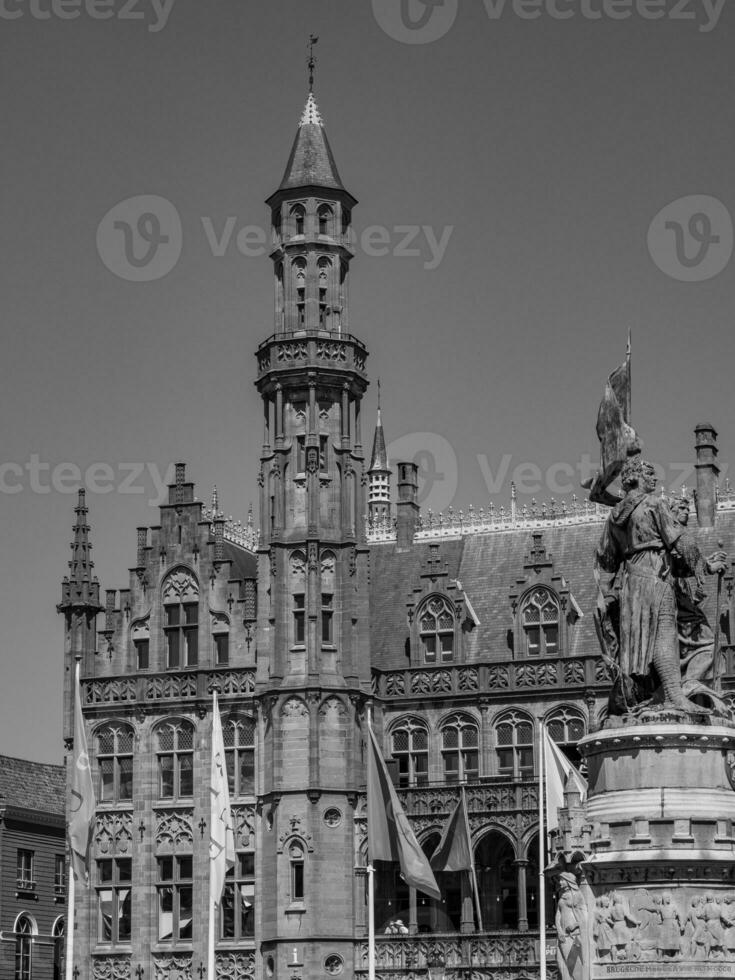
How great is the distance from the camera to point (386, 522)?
300 feet

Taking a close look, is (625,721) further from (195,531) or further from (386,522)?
(386,522)

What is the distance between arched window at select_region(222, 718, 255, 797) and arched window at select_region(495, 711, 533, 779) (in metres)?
8.27

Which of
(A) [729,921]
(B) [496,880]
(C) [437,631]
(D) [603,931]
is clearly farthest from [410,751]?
(A) [729,921]

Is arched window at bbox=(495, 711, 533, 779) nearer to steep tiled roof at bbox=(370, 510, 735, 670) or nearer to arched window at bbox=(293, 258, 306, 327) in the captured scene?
steep tiled roof at bbox=(370, 510, 735, 670)

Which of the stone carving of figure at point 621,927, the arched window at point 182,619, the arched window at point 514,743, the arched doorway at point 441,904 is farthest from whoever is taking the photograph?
the arched window at point 182,619

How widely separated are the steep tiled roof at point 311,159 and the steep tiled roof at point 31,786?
1080 inches

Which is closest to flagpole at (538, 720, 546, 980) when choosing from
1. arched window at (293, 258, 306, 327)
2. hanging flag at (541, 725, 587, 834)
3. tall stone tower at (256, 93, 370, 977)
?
hanging flag at (541, 725, 587, 834)

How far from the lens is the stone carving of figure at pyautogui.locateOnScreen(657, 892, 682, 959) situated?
76.1 feet

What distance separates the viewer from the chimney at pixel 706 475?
68062 millimetres

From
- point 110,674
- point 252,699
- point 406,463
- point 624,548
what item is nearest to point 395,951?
point 252,699

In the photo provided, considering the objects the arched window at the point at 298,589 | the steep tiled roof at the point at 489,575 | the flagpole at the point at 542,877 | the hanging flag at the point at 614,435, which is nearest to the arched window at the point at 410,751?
the steep tiled roof at the point at 489,575

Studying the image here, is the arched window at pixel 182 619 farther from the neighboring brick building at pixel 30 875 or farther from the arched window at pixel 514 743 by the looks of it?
the neighboring brick building at pixel 30 875

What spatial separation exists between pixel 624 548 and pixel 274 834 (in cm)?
4039

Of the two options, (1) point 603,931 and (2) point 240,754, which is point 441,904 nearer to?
(2) point 240,754
